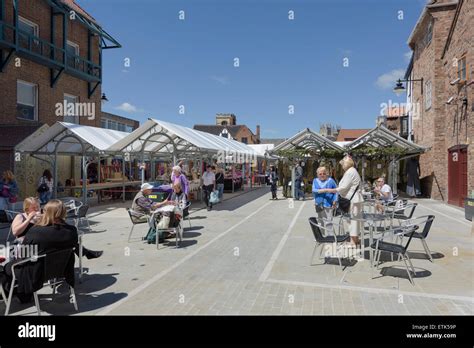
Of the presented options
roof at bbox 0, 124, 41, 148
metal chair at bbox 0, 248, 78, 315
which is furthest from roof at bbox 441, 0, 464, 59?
roof at bbox 0, 124, 41, 148

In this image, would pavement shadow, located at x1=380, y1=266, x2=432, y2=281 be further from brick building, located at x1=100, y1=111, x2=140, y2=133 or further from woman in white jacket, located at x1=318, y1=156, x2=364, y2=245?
brick building, located at x1=100, y1=111, x2=140, y2=133

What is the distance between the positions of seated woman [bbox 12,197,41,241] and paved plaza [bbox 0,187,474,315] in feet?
2.97

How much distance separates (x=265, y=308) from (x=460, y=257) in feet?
14.8

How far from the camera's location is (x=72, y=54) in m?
19.1

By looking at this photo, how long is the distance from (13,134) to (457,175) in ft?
57.7

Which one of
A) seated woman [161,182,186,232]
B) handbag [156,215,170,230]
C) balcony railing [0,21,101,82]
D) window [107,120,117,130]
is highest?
balcony railing [0,21,101,82]

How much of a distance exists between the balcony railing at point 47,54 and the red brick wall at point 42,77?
0.44 m

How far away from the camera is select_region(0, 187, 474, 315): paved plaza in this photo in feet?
14.5

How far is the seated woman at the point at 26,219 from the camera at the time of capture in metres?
4.87

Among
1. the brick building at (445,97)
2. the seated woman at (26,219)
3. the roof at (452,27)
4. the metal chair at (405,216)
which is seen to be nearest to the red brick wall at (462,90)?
the brick building at (445,97)

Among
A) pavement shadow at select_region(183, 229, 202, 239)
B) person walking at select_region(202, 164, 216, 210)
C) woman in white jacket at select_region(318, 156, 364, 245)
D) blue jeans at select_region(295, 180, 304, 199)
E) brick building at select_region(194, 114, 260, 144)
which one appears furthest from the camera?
brick building at select_region(194, 114, 260, 144)

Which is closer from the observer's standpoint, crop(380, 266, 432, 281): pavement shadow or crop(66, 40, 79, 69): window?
crop(380, 266, 432, 281): pavement shadow

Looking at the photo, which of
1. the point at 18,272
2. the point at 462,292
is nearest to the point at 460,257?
the point at 462,292

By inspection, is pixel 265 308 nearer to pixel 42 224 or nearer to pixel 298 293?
pixel 298 293
